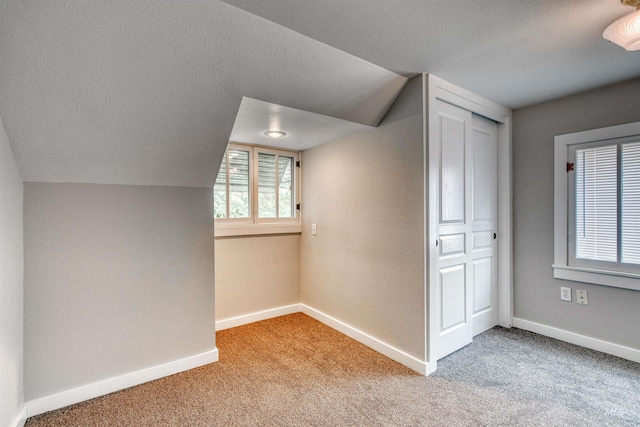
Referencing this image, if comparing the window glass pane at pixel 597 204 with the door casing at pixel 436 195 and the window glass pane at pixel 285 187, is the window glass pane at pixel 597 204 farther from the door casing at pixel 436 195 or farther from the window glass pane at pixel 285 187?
the window glass pane at pixel 285 187

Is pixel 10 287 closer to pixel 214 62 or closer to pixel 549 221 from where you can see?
pixel 214 62

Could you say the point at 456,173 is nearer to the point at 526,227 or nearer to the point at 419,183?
the point at 419,183

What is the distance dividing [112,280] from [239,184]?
1488mm

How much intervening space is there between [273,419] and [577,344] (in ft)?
8.76

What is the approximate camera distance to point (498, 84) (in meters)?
2.35

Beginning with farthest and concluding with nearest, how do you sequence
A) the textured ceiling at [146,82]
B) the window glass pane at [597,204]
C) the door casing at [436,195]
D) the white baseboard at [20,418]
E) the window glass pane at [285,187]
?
1. the window glass pane at [285,187]
2. the window glass pane at [597,204]
3. the door casing at [436,195]
4. the white baseboard at [20,418]
5. the textured ceiling at [146,82]

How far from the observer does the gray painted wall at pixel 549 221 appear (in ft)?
7.66

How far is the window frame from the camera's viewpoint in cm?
305

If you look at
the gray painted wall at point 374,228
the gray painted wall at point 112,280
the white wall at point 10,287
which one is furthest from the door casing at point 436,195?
the white wall at point 10,287

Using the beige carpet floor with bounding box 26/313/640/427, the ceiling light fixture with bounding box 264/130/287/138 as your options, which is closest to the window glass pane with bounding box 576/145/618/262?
the beige carpet floor with bounding box 26/313/640/427

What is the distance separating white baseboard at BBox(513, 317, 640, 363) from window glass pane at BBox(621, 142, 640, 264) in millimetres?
702

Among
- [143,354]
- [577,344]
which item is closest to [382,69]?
[143,354]

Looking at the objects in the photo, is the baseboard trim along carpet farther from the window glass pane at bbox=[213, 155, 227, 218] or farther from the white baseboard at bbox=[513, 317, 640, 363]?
the white baseboard at bbox=[513, 317, 640, 363]

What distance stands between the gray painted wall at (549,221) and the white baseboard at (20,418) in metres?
3.92
